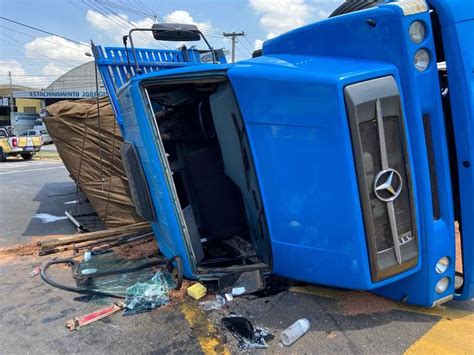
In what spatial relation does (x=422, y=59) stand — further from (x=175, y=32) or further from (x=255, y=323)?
(x=175, y=32)

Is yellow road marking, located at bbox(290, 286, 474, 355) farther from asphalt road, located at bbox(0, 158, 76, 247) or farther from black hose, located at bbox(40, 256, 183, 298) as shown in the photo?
asphalt road, located at bbox(0, 158, 76, 247)

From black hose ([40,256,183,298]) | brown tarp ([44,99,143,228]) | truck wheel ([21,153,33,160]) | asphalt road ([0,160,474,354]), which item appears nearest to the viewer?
asphalt road ([0,160,474,354])

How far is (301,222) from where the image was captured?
2.36 meters

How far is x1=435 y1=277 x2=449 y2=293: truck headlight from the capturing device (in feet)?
7.89

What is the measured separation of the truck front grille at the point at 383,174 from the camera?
2.04m

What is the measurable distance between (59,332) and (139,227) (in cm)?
234

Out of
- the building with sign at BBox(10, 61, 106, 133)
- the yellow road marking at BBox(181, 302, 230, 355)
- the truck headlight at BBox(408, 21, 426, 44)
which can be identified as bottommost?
the yellow road marking at BBox(181, 302, 230, 355)

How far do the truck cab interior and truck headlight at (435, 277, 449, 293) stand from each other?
3.71 ft

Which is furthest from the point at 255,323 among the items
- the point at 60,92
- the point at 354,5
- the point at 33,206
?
the point at 60,92

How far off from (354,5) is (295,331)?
7.02ft

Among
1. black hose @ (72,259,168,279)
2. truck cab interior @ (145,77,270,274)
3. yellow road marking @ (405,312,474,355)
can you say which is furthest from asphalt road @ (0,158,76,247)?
yellow road marking @ (405,312,474,355)

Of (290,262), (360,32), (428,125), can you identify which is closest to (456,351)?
(290,262)

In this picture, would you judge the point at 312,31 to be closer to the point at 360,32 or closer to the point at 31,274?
the point at 360,32

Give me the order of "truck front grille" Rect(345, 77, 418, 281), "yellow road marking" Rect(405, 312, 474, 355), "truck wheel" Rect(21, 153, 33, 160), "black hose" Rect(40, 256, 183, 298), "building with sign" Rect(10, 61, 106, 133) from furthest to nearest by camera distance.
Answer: "building with sign" Rect(10, 61, 106, 133)
"truck wheel" Rect(21, 153, 33, 160)
"black hose" Rect(40, 256, 183, 298)
"yellow road marking" Rect(405, 312, 474, 355)
"truck front grille" Rect(345, 77, 418, 281)
